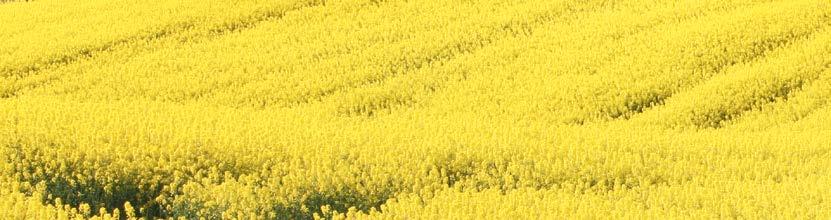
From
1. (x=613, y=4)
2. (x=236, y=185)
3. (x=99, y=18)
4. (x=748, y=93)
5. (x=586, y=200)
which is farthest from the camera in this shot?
(x=99, y=18)

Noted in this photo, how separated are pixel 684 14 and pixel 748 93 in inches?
214

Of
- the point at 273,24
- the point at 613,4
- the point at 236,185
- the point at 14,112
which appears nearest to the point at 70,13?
the point at 273,24

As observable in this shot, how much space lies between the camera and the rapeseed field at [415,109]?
9219 millimetres

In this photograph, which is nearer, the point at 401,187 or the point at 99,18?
the point at 401,187

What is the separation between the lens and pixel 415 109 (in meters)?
18.2

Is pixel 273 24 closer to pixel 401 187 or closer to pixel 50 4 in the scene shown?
pixel 50 4

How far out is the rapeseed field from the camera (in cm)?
922

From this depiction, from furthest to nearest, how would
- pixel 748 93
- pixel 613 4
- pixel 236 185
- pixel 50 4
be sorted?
pixel 50 4 < pixel 613 4 < pixel 748 93 < pixel 236 185

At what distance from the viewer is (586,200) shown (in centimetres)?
862

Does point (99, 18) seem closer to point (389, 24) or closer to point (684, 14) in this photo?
point (389, 24)

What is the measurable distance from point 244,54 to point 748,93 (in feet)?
33.4

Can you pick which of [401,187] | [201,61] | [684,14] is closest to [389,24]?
[201,61]

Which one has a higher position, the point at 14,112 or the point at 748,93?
the point at 14,112

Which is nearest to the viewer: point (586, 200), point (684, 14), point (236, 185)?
point (586, 200)
